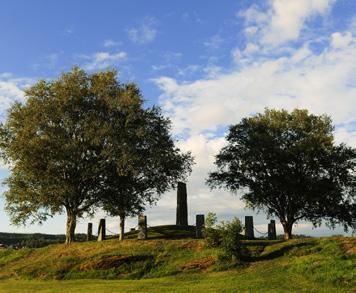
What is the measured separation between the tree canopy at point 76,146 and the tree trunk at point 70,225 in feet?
0.23

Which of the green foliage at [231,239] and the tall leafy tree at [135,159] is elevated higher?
the tall leafy tree at [135,159]

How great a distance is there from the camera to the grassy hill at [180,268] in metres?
23.6

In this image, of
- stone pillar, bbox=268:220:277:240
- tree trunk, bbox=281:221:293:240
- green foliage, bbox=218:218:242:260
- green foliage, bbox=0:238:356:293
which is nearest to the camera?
green foliage, bbox=0:238:356:293

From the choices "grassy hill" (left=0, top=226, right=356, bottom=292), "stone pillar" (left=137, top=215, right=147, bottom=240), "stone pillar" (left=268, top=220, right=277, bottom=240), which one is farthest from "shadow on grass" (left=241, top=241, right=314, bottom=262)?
"stone pillar" (left=268, top=220, right=277, bottom=240)

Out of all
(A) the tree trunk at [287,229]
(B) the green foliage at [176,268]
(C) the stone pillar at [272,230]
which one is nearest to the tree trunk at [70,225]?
(B) the green foliage at [176,268]

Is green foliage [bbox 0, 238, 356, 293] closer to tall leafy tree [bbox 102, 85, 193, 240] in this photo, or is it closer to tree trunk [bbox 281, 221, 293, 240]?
tall leafy tree [bbox 102, 85, 193, 240]

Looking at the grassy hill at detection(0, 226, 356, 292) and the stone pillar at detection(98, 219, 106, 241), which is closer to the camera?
the grassy hill at detection(0, 226, 356, 292)

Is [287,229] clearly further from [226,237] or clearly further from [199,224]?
[226,237]

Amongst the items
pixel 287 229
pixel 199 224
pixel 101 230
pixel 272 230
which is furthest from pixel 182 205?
pixel 287 229

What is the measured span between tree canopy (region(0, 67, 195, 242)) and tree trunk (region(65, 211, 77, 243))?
0.23 ft

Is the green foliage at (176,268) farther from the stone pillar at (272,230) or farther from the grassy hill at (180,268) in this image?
the stone pillar at (272,230)

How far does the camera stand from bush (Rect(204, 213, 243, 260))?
2916cm

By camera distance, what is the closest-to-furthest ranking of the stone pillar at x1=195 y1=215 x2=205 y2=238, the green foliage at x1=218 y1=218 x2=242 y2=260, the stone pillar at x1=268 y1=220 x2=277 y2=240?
the green foliage at x1=218 y1=218 x2=242 y2=260 < the stone pillar at x1=195 y1=215 x2=205 y2=238 < the stone pillar at x1=268 y1=220 x2=277 y2=240

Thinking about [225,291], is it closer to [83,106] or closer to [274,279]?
[274,279]
